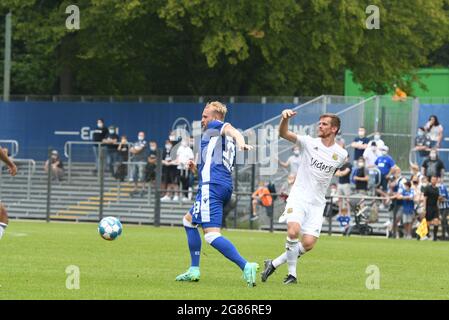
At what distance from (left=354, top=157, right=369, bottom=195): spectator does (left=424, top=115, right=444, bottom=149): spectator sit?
2189 millimetres

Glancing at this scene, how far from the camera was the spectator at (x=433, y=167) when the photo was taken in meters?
34.4

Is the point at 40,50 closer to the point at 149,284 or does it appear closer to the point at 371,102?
the point at 371,102

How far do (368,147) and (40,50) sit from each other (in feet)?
62.4

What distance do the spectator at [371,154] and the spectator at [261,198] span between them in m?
2.88

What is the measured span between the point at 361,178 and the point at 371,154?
3.13 feet

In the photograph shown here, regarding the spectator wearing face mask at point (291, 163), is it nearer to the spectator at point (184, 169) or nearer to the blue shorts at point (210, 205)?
the spectator at point (184, 169)

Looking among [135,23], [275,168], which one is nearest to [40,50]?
[135,23]

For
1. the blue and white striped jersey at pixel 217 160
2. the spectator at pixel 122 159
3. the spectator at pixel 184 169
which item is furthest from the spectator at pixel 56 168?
the blue and white striped jersey at pixel 217 160

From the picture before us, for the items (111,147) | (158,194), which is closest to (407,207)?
(158,194)

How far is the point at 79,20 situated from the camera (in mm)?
44531

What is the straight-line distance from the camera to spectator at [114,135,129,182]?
40188mm

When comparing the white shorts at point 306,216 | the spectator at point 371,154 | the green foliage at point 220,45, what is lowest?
the white shorts at point 306,216

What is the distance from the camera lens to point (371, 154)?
36.0 m

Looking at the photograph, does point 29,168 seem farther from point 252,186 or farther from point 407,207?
point 407,207
